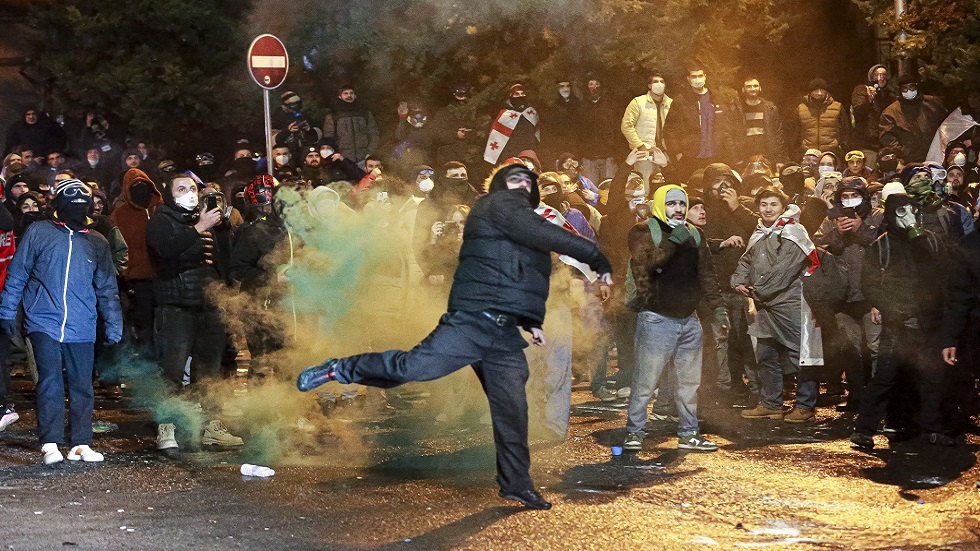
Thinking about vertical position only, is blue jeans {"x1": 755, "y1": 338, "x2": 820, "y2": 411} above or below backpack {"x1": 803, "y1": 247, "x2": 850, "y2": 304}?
below

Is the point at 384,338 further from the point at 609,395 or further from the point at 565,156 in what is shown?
the point at 565,156

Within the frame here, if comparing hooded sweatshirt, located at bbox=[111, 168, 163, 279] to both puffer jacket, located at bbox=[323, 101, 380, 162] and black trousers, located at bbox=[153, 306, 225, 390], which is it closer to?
black trousers, located at bbox=[153, 306, 225, 390]

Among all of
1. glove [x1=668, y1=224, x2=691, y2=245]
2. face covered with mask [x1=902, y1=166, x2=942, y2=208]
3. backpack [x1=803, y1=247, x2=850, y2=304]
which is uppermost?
face covered with mask [x1=902, y1=166, x2=942, y2=208]

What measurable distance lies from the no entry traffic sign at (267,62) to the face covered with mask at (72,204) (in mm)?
5981

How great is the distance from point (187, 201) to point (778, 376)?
16.9 feet

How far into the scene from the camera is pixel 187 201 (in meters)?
9.91

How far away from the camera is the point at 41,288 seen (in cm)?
927

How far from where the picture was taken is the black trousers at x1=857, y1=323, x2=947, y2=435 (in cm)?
960

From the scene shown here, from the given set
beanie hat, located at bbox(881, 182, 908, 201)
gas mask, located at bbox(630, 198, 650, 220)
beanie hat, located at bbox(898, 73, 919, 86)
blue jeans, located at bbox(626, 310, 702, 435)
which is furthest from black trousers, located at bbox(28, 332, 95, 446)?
beanie hat, located at bbox(898, 73, 919, 86)

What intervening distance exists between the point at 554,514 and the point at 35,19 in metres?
15.2

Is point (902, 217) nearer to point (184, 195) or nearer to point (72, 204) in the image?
point (184, 195)

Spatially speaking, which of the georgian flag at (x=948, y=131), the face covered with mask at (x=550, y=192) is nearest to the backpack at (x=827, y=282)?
the face covered with mask at (x=550, y=192)

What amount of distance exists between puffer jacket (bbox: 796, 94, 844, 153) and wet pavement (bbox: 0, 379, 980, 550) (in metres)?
6.32

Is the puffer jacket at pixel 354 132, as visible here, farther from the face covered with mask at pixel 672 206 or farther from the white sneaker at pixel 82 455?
the white sneaker at pixel 82 455
